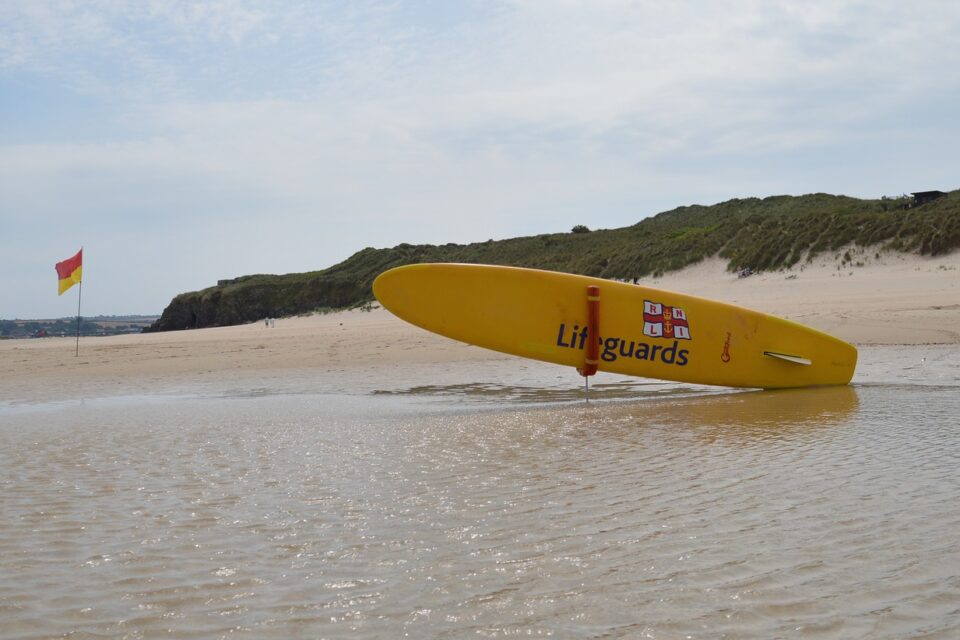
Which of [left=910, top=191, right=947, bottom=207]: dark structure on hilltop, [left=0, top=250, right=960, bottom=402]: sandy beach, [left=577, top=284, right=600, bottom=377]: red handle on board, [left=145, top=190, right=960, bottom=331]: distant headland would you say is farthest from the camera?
[left=910, top=191, right=947, bottom=207]: dark structure on hilltop

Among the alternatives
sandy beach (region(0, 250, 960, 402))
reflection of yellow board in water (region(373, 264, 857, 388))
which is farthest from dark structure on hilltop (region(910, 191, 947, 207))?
reflection of yellow board in water (region(373, 264, 857, 388))

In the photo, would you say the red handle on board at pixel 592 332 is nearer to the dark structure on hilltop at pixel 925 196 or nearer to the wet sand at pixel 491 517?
the wet sand at pixel 491 517

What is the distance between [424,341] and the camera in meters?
13.5

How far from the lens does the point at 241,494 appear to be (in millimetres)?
3762

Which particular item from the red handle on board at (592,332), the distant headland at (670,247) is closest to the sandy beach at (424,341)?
the distant headland at (670,247)

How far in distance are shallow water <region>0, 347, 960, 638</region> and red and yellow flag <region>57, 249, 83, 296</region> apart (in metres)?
11.0

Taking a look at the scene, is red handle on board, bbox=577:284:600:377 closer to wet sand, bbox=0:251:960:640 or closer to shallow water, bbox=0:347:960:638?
wet sand, bbox=0:251:960:640

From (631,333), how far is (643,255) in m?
19.1

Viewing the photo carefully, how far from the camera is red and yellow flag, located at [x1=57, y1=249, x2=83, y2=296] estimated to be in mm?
15891

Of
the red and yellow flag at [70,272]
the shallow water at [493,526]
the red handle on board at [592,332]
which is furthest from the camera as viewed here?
the red and yellow flag at [70,272]

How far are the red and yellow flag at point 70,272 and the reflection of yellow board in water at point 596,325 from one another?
10628mm

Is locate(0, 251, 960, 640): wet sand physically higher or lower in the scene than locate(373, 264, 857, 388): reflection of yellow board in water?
lower

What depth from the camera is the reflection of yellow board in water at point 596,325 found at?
7426 millimetres

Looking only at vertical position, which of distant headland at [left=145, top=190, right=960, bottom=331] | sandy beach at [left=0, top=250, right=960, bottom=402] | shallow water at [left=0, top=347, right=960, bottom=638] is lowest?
shallow water at [left=0, top=347, right=960, bottom=638]
